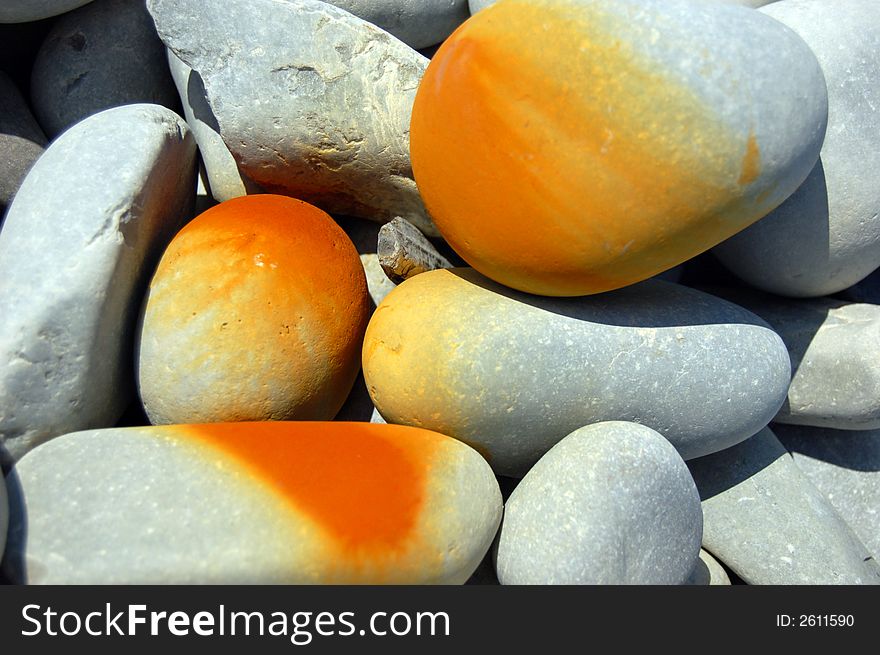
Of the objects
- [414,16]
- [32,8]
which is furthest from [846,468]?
[32,8]

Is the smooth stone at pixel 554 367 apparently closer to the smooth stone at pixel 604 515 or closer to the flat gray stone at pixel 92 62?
the smooth stone at pixel 604 515

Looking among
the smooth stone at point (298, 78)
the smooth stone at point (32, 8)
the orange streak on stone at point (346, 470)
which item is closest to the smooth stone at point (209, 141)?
the smooth stone at point (298, 78)

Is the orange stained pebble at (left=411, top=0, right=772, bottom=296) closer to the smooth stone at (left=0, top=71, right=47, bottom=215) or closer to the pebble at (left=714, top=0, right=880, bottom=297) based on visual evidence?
the pebble at (left=714, top=0, right=880, bottom=297)

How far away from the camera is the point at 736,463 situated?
1.56m

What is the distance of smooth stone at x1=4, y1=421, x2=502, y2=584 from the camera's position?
1089 millimetres

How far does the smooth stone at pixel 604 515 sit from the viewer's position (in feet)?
3.94

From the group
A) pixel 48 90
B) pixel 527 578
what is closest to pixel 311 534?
pixel 527 578

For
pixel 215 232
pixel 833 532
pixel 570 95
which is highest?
pixel 570 95

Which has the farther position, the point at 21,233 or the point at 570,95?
the point at 21,233

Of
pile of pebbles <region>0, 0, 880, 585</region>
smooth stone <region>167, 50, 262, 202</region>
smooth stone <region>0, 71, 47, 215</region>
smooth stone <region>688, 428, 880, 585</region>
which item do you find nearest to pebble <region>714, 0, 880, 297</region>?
pile of pebbles <region>0, 0, 880, 585</region>

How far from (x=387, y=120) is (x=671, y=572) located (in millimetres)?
1035

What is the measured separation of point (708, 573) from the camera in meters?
1.47

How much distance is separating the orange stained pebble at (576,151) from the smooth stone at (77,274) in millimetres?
570

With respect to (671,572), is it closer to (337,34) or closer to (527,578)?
(527,578)
